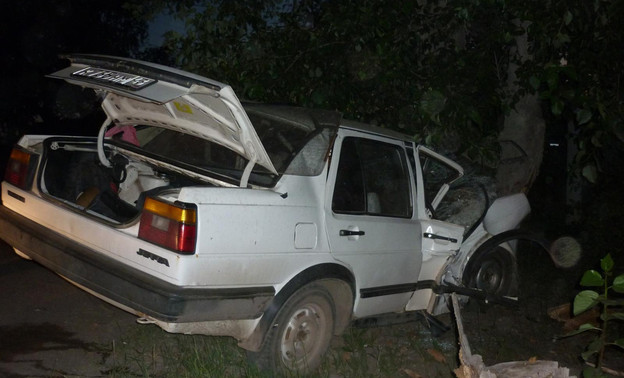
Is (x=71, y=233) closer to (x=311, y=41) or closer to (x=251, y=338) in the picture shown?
(x=251, y=338)

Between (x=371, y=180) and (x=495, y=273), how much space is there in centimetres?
205

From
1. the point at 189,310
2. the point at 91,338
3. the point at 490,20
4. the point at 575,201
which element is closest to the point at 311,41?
the point at 490,20

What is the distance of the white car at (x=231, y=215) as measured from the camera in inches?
152

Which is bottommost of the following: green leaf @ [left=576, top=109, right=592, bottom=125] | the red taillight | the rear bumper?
the rear bumper

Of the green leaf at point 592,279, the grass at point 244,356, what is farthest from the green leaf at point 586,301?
the grass at point 244,356

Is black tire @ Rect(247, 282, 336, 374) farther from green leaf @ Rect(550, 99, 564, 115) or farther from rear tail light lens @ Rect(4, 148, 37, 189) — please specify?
green leaf @ Rect(550, 99, 564, 115)

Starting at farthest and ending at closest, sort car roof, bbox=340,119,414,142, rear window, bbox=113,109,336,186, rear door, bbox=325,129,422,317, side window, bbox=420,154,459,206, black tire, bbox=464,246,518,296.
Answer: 1. black tire, bbox=464,246,518,296
2. side window, bbox=420,154,459,206
3. car roof, bbox=340,119,414,142
4. rear door, bbox=325,129,422,317
5. rear window, bbox=113,109,336,186

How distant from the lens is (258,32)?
26.1 ft

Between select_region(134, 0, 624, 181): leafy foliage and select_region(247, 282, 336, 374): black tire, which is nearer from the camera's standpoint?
select_region(247, 282, 336, 374): black tire

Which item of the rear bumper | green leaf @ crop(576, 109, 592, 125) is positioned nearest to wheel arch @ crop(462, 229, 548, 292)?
green leaf @ crop(576, 109, 592, 125)

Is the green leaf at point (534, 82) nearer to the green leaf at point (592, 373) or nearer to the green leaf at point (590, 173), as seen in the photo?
the green leaf at point (590, 173)

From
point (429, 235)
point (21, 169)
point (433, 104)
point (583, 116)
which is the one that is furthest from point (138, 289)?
point (583, 116)

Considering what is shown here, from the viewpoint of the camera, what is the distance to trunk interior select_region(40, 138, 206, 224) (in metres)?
4.78

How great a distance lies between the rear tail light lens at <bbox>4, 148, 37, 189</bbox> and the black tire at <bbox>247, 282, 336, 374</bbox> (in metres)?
2.02
